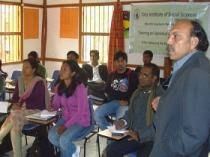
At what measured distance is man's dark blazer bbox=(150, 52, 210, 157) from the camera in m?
1.59

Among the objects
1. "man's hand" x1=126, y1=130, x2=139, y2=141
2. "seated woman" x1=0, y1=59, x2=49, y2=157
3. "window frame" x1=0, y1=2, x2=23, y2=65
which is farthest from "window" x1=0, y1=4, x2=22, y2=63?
"man's hand" x1=126, y1=130, x2=139, y2=141

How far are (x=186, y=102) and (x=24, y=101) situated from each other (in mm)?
2888

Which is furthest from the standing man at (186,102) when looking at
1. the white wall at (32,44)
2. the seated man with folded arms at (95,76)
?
the white wall at (32,44)

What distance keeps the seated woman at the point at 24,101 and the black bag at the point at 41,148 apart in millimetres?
→ 151

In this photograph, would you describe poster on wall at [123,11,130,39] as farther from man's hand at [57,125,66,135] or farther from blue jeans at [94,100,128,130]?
man's hand at [57,125,66,135]

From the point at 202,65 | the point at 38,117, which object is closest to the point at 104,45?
the point at 38,117

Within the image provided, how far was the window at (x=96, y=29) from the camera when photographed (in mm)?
7941

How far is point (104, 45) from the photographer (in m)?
8.05

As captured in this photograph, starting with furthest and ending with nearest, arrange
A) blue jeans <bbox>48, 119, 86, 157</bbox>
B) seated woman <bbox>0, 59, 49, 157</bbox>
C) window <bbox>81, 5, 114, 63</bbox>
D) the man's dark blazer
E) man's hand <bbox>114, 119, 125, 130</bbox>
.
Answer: window <bbox>81, 5, 114, 63</bbox> → seated woman <bbox>0, 59, 49, 157</bbox> → blue jeans <bbox>48, 119, 86, 157</bbox> → man's hand <bbox>114, 119, 125, 130</bbox> → the man's dark blazer

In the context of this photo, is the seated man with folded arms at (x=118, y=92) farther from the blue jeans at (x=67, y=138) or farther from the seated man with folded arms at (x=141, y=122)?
the seated man with folded arms at (x=141, y=122)

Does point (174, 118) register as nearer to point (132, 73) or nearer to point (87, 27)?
point (132, 73)

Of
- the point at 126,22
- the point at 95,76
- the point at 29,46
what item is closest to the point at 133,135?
the point at 95,76

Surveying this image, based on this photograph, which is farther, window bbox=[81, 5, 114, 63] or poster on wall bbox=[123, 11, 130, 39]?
window bbox=[81, 5, 114, 63]

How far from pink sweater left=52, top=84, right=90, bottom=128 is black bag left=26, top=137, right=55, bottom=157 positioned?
0.40 metres
